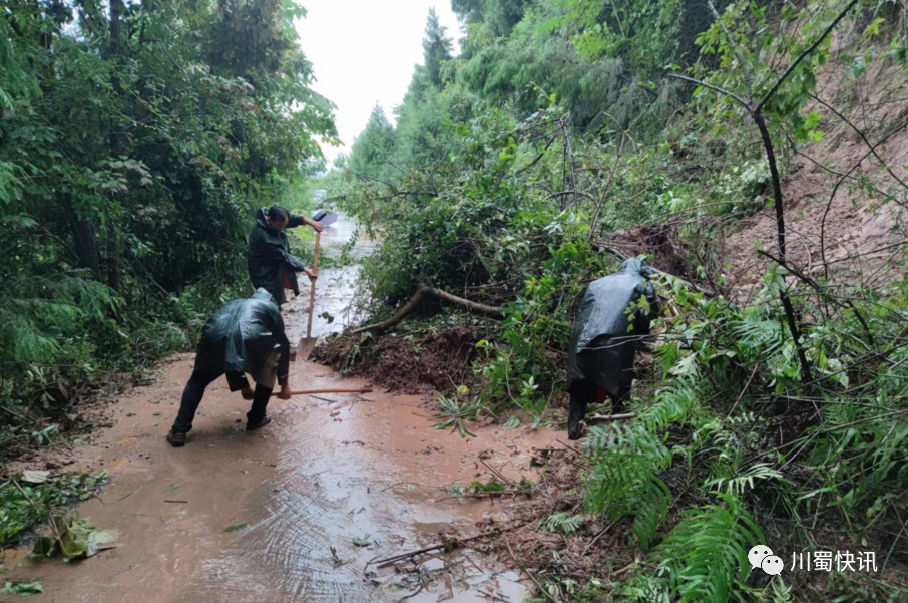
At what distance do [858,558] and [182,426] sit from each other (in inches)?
178

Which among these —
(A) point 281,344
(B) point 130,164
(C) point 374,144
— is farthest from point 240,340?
(C) point 374,144

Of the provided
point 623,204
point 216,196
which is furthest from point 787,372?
point 216,196

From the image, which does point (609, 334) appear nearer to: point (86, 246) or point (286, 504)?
point (286, 504)

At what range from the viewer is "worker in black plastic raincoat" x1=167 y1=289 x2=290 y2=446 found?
397 cm

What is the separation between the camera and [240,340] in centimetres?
396

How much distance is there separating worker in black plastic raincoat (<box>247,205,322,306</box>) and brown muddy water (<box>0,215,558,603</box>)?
1.72m

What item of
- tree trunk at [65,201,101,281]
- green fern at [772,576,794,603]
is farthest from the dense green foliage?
green fern at [772,576,794,603]

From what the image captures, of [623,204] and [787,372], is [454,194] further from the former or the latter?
[787,372]

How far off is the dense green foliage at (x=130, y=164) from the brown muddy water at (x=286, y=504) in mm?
1336

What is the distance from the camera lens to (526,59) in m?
11.4

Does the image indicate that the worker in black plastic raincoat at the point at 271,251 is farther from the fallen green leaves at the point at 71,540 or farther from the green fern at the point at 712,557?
the green fern at the point at 712,557

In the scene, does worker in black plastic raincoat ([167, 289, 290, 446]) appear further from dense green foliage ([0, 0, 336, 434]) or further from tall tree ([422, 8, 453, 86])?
tall tree ([422, 8, 453, 86])

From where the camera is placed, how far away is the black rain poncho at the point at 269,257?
6387mm

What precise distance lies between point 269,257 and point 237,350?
2.80 meters
